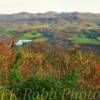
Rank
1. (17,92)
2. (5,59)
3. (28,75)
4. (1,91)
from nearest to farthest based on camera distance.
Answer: (1,91), (17,92), (28,75), (5,59)

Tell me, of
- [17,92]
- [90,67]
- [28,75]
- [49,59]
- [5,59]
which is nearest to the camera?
[17,92]

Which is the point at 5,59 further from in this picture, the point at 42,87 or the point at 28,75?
the point at 42,87

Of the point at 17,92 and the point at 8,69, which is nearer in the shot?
the point at 17,92

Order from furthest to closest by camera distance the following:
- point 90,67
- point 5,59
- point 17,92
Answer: point 90,67
point 5,59
point 17,92

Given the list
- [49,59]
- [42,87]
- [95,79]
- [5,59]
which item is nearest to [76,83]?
[42,87]

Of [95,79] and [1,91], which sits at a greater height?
[1,91]

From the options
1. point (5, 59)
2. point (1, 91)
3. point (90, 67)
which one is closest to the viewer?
point (1, 91)

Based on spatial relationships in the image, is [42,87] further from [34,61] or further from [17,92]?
[34,61]

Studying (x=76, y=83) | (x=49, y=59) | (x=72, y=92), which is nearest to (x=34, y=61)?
(x=49, y=59)

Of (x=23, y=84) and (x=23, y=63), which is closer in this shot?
(x=23, y=84)
